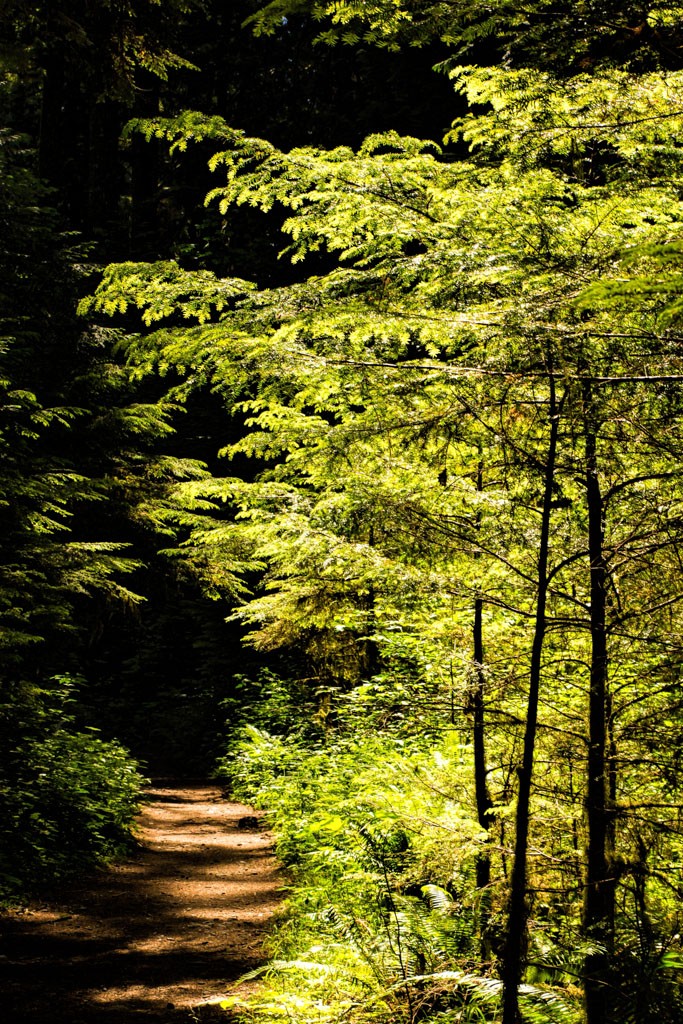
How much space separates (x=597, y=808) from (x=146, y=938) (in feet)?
16.4

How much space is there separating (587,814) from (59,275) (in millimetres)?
12503

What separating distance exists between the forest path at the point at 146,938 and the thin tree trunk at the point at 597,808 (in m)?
2.63

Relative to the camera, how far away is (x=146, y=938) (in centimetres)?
623

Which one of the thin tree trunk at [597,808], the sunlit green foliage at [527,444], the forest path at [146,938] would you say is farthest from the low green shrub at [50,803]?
the thin tree trunk at [597,808]

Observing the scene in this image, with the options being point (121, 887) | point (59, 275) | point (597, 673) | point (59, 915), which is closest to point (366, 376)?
point (597, 673)

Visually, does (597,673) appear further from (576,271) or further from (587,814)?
(576,271)

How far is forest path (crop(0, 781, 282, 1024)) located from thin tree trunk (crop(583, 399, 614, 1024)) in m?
2.63

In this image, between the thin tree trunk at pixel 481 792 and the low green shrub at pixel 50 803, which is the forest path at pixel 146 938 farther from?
the thin tree trunk at pixel 481 792

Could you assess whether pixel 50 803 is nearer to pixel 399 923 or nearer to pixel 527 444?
pixel 399 923

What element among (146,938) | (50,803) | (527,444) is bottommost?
(146,938)

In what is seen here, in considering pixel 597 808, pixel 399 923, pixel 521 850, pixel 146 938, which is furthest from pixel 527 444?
pixel 146 938

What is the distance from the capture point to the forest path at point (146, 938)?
4.83 m

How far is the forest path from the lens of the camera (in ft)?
15.8

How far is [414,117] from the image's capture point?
15180mm
